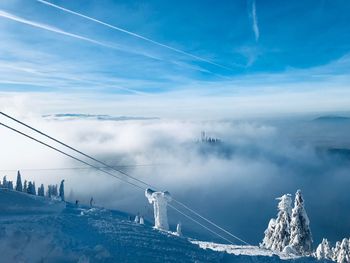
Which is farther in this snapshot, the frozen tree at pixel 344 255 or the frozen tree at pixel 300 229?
the frozen tree at pixel 344 255

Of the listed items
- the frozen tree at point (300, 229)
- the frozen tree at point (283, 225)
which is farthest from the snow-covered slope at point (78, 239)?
the frozen tree at point (283, 225)

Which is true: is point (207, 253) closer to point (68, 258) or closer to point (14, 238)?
point (68, 258)

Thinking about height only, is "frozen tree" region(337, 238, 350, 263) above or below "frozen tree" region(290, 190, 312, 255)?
below

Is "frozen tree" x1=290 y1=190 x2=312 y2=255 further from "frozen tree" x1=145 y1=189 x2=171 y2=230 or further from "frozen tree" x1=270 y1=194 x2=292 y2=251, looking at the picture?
"frozen tree" x1=145 y1=189 x2=171 y2=230

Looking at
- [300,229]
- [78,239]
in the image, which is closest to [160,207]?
[78,239]

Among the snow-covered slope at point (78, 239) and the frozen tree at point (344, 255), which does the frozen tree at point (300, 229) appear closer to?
the frozen tree at point (344, 255)

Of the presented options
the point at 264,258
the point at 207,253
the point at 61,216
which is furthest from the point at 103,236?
the point at 264,258

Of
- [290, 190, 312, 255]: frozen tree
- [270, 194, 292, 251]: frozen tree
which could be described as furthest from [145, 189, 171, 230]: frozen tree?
[270, 194, 292, 251]: frozen tree

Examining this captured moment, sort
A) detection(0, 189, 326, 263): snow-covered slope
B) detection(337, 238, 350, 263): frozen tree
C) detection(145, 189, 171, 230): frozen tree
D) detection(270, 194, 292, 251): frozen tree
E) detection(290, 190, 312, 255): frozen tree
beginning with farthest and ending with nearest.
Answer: detection(337, 238, 350, 263): frozen tree < detection(270, 194, 292, 251): frozen tree < detection(290, 190, 312, 255): frozen tree < detection(145, 189, 171, 230): frozen tree < detection(0, 189, 326, 263): snow-covered slope
